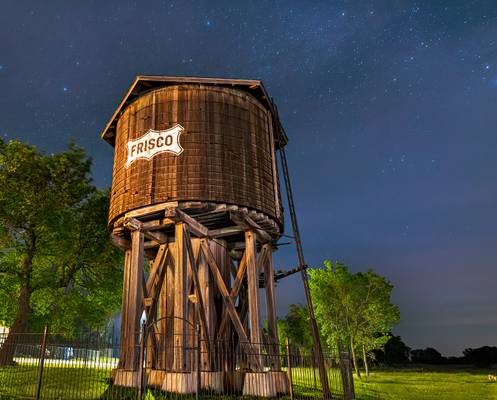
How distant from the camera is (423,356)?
67688 mm

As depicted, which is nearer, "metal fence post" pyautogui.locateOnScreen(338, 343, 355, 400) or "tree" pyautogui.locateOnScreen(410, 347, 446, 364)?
"metal fence post" pyautogui.locateOnScreen(338, 343, 355, 400)

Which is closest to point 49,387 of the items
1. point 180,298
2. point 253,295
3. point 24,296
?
point 180,298

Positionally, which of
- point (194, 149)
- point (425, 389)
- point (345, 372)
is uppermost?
point (194, 149)

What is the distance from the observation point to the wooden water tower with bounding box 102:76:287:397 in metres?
13.2

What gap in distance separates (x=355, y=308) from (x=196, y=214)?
24208 mm

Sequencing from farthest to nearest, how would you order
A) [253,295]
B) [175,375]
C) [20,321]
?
[20,321] → [253,295] → [175,375]

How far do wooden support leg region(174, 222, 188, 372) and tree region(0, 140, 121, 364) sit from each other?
983cm

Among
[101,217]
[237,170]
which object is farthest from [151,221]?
[101,217]

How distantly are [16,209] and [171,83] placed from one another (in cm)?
993

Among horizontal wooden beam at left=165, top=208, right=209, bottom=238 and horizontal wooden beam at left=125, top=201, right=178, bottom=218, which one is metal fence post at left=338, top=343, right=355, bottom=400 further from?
horizontal wooden beam at left=125, top=201, right=178, bottom=218

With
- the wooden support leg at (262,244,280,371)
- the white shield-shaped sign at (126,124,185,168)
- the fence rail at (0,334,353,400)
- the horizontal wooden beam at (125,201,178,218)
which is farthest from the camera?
the wooden support leg at (262,244,280,371)

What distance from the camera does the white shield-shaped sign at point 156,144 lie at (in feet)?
46.9

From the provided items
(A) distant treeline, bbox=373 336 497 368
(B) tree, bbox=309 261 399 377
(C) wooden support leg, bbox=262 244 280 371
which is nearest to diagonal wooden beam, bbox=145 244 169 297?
(C) wooden support leg, bbox=262 244 280 371

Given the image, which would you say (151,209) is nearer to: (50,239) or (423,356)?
(50,239)
